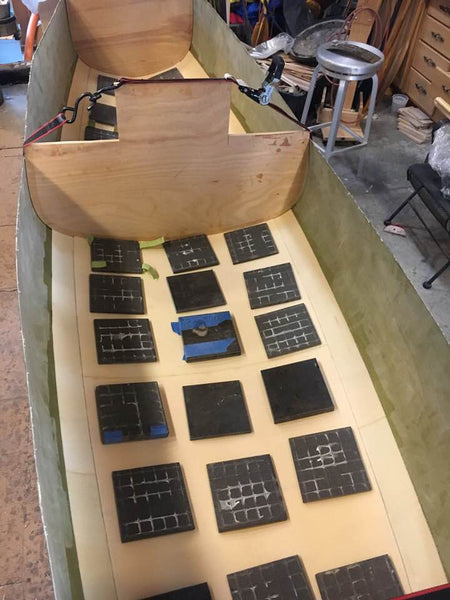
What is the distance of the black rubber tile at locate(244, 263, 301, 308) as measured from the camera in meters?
2.06

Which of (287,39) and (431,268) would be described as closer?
(431,268)

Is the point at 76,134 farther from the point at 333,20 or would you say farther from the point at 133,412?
the point at 333,20

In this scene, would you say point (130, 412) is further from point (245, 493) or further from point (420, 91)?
point (420, 91)

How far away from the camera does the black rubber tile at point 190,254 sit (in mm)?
2215

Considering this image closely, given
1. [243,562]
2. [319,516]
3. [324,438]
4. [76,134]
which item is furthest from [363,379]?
[76,134]

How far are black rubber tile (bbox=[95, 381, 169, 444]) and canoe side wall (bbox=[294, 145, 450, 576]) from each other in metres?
0.76

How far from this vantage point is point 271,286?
6.89 ft

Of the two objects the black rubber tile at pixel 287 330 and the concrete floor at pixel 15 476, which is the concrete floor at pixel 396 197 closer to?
the black rubber tile at pixel 287 330

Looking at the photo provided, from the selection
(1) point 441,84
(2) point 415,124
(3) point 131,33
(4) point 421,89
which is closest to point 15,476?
A: (3) point 131,33

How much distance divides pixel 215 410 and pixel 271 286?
64cm

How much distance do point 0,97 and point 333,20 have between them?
2.82 m

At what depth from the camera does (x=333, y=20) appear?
4.18 m

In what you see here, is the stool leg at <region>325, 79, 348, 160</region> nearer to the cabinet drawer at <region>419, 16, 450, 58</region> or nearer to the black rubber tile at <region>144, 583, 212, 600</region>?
the cabinet drawer at <region>419, 16, 450, 58</region>

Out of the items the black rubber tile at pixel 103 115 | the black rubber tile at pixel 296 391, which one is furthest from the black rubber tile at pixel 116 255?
the black rubber tile at pixel 103 115
